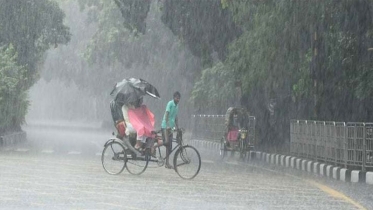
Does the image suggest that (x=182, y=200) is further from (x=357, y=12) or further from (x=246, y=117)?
(x=246, y=117)

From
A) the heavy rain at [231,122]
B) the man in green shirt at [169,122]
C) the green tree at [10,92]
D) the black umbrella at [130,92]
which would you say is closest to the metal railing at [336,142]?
the heavy rain at [231,122]

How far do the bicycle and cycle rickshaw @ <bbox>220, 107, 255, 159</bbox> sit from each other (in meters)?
10.0

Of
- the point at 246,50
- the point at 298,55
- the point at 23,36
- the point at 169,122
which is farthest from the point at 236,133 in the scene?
the point at 23,36

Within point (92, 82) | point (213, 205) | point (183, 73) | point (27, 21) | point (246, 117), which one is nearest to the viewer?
point (213, 205)

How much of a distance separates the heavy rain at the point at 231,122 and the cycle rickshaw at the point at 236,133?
2.1 inches

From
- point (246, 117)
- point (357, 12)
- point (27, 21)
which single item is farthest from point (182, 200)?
point (27, 21)

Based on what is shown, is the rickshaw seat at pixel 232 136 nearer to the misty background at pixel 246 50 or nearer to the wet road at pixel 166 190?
the misty background at pixel 246 50

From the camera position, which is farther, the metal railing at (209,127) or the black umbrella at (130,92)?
the metal railing at (209,127)

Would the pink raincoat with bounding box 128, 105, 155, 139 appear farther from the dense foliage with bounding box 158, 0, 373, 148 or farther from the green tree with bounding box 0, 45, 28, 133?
the green tree with bounding box 0, 45, 28, 133

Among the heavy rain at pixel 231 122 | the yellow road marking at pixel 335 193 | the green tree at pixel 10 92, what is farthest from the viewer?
the green tree at pixel 10 92

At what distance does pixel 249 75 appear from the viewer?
33094 mm

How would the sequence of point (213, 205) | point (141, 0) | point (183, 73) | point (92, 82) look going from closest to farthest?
point (213, 205), point (141, 0), point (183, 73), point (92, 82)

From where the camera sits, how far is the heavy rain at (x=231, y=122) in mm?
16891

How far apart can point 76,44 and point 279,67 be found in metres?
59.3
